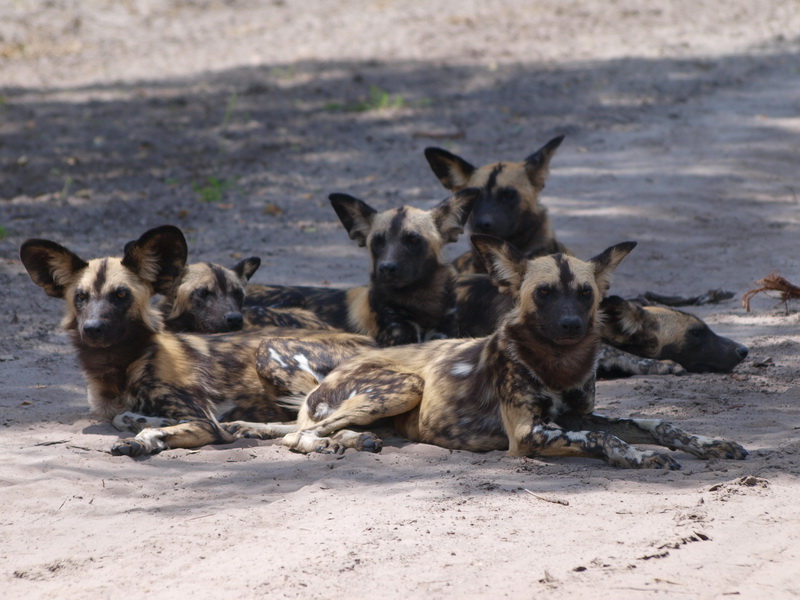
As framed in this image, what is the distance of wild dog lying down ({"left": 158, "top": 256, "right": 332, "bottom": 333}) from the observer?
5.16 m

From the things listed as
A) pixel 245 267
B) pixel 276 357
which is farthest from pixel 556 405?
pixel 245 267

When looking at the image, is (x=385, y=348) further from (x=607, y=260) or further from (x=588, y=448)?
(x=588, y=448)

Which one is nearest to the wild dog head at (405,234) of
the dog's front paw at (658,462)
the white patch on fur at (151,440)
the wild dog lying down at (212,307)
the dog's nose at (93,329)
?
the wild dog lying down at (212,307)

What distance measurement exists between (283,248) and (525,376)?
3743 mm

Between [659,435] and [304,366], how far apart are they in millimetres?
1638

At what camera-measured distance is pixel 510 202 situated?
6.13 meters

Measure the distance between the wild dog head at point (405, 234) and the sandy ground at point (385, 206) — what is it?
3.60ft

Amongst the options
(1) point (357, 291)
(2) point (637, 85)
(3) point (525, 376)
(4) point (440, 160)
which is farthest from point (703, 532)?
(2) point (637, 85)

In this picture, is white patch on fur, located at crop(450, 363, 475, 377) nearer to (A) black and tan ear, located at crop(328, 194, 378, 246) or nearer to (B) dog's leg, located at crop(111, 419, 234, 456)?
(B) dog's leg, located at crop(111, 419, 234, 456)

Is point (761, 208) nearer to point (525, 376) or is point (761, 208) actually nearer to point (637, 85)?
point (637, 85)

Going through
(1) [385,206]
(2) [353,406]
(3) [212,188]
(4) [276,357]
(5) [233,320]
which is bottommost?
(2) [353,406]

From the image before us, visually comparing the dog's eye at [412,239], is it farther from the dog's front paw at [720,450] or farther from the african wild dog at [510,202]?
the dog's front paw at [720,450]

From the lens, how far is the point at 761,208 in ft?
24.1

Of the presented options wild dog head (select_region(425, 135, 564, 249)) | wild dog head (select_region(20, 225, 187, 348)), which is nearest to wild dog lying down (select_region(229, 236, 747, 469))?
wild dog head (select_region(20, 225, 187, 348))
